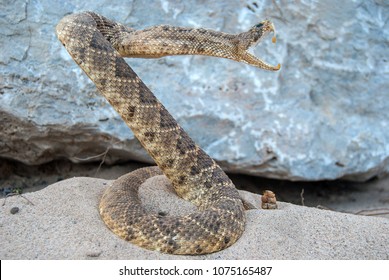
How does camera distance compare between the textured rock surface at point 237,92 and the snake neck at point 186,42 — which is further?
the textured rock surface at point 237,92

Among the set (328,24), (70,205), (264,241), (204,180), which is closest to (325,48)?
(328,24)

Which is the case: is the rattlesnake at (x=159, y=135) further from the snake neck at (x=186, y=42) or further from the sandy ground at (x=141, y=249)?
the sandy ground at (x=141, y=249)

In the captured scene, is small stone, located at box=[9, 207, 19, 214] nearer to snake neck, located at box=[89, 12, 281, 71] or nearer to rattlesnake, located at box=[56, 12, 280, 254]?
rattlesnake, located at box=[56, 12, 280, 254]

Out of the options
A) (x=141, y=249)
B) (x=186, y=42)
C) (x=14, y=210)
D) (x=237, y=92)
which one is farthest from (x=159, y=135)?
(x=237, y=92)

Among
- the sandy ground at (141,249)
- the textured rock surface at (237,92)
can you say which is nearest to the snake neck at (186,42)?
the sandy ground at (141,249)

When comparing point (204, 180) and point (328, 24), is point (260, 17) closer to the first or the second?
point (328, 24)

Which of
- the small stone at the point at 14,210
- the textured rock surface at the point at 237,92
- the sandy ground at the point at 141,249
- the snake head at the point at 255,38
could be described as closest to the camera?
the sandy ground at the point at 141,249
